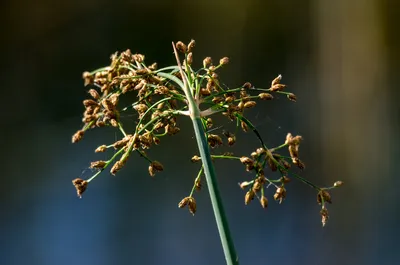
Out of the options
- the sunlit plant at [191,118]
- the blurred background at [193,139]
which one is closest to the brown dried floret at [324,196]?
the sunlit plant at [191,118]

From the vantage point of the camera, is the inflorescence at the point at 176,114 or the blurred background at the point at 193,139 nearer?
the inflorescence at the point at 176,114

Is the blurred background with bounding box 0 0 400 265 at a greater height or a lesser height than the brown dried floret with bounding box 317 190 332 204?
lesser

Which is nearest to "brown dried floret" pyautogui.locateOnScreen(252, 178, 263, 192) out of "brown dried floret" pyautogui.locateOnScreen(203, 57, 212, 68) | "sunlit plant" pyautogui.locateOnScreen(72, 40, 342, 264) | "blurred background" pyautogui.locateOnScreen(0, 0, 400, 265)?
"sunlit plant" pyautogui.locateOnScreen(72, 40, 342, 264)

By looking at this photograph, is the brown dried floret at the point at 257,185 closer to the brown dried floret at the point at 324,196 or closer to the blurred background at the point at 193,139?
the brown dried floret at the point at 324,196

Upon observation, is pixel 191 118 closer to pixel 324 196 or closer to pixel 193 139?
pixel 324 196

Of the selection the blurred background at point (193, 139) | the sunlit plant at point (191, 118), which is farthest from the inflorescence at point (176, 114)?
the blurred background at point (193, 139)

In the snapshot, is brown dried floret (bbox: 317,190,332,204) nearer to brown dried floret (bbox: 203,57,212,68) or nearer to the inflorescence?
the inflorescence

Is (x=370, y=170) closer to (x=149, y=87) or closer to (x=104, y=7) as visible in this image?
(x=104, y=7)

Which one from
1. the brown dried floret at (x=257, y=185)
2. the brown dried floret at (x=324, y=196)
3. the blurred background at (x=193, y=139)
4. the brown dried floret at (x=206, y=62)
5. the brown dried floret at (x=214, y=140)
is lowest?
the blurred background at (x=193, y=139)

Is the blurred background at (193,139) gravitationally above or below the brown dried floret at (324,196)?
below
